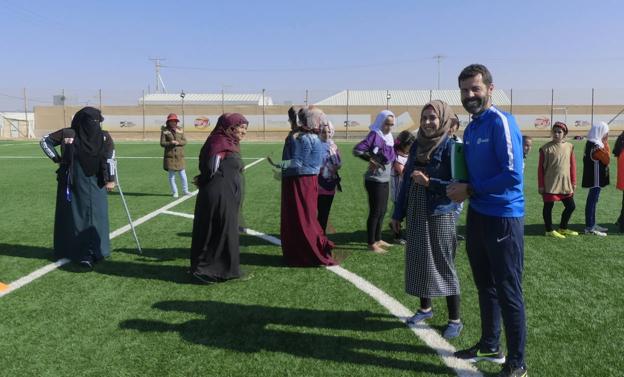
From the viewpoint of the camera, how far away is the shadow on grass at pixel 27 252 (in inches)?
247

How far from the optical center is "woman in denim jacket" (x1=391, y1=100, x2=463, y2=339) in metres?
3.74

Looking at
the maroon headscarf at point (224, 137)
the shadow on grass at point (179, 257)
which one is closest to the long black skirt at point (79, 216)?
the shadow on grass at point (179, 257)

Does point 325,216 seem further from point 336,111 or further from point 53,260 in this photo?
point 336,111

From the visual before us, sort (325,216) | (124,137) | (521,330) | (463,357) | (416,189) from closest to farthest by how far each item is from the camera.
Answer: (521,330)
(463,357)
(416,189)
(325,216)
(124,137)

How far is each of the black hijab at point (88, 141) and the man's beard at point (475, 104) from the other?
444 cm

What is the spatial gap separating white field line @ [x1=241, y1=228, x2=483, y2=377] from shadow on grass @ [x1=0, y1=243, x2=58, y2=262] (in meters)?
3.58

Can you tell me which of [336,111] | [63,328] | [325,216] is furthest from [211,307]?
[336,111]

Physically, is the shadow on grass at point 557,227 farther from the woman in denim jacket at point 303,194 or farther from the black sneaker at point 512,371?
the black sneaker at point 512,371

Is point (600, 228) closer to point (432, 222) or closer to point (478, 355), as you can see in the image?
point (432, 222)

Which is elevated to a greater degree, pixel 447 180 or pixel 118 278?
pixel 447 180

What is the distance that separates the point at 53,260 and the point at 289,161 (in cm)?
312

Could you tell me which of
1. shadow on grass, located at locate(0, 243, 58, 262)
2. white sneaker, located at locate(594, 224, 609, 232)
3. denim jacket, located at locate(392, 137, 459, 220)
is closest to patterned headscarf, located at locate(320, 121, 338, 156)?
denim jacket, located at locate(392, 137, 459, 220)

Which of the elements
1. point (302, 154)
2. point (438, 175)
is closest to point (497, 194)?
point (438, 175)

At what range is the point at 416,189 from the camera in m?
3.94
